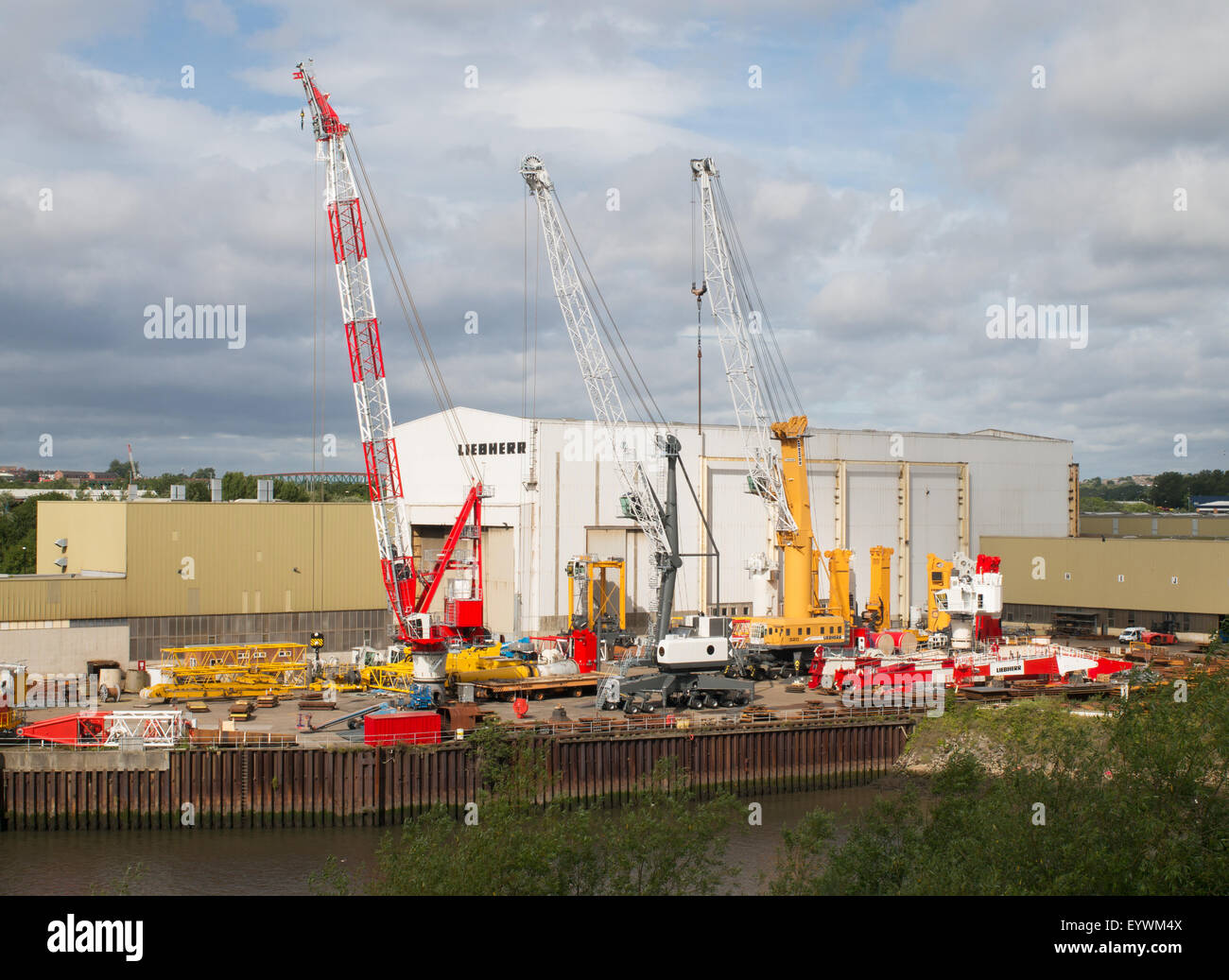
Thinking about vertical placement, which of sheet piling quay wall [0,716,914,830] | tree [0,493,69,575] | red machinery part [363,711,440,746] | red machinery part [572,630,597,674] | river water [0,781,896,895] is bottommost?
river water [0,781,896,895]

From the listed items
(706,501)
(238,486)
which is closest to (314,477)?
(238,486)

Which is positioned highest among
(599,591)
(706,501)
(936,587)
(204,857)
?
(706,501)

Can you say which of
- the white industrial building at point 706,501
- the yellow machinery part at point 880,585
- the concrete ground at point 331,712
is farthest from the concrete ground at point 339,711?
the yellow machinery part at point 880,585

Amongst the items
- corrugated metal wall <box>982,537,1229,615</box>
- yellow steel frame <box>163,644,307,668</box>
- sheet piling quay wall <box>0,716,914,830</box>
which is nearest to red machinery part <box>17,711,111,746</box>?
sheet piling quay wall <box>0,716,914,830</box>

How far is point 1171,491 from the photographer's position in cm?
18262

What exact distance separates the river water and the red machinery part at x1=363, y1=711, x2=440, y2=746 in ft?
9.27

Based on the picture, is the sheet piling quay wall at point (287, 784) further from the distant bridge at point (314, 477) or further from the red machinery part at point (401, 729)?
the distant bridge at point (314, 477)

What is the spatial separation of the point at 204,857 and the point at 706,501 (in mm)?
36524

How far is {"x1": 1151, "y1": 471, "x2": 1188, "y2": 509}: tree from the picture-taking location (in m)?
180

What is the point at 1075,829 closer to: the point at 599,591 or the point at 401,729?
the point at 401,729

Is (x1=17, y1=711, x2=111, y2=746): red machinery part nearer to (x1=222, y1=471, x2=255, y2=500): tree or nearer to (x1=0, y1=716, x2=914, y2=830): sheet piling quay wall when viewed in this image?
(x1=0, y1=716, x2=914, y2=830): sheet piling quay wall
